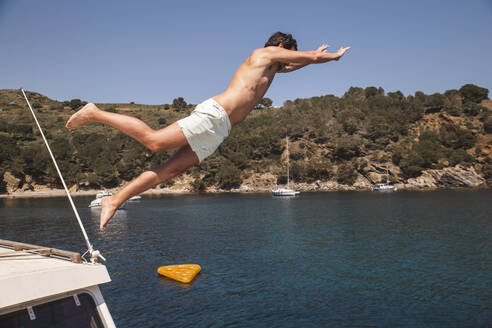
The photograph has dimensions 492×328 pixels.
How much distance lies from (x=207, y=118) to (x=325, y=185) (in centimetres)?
8931

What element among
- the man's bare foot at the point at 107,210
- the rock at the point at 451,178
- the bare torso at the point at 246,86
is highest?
the bare torso at the point at 246,86

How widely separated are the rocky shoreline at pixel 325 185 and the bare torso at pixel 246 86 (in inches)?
3286

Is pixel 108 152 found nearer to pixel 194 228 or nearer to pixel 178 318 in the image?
pixel 194 228

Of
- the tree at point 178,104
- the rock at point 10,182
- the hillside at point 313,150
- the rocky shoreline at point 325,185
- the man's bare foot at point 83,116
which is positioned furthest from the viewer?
the tree at point 178,104

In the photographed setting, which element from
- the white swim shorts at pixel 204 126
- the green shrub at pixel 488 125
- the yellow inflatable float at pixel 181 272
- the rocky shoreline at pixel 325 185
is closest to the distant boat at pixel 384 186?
the rocky shoreline at pixel 325 185

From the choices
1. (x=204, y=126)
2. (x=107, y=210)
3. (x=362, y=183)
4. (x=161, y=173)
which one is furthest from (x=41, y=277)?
(x=362, y=183)

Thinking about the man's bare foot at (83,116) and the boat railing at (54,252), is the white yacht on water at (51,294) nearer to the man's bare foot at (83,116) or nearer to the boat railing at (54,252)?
the boat railing at (54,252)

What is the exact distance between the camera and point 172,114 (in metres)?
119

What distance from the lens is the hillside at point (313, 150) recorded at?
279 feet

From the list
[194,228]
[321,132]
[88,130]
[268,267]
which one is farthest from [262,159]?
[268,267]

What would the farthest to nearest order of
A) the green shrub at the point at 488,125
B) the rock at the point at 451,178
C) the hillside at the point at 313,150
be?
1. the green shrub at the point at 488,125
2. the rock at the point at 451,178
3. the hillside at the point at 313,150

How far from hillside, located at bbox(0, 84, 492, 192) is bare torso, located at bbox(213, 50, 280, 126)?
83.8m

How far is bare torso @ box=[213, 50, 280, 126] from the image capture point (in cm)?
375

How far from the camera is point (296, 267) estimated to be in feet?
73.3
